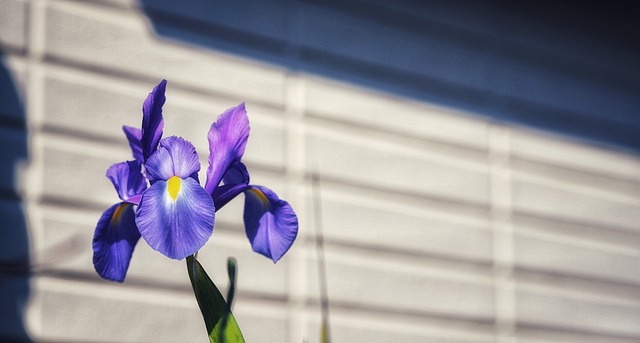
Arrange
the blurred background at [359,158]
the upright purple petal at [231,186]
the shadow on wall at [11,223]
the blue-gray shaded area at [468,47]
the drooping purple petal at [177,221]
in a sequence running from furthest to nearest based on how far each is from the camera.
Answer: the blue-gray shaded area at [468,47] < the blurred background at [359,158] < the shadow on wall at [11,223] < the upright purple petal at [231,186] < the drooping purple petal at [177,221]

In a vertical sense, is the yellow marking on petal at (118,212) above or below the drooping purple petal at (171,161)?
below

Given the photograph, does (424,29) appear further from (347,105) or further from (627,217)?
(627,217)

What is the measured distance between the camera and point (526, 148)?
3.37 meters

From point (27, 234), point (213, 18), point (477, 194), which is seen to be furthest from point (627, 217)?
point (27, 234)

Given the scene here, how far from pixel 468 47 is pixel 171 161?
109 inches

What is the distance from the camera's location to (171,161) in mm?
753

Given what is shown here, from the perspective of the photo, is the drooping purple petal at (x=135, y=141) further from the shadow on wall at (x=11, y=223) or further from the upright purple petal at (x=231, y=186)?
the shadow on wall at (x=11, y=223)

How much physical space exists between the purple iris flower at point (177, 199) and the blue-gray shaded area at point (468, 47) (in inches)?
73.8

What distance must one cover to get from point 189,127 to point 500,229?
1.48 m

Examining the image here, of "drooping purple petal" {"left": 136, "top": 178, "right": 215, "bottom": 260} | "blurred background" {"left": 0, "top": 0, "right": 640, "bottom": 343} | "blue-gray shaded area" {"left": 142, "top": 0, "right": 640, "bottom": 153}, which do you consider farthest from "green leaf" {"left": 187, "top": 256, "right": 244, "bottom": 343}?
"blue-gray shaded area" {"left": 142, "top": 0, "right": 640, "bottom": 153}

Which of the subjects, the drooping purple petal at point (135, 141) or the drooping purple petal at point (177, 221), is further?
the drooping purple petal at point (135, 141)

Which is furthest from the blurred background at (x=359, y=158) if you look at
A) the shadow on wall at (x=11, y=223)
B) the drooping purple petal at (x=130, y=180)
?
the drooping purple petal at (x=130, y=180)

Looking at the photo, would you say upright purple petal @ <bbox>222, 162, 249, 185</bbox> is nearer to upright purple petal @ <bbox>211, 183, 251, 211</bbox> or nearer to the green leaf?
→ upright purple petal @ <bbox>211, 183, 251, 211</bbox>

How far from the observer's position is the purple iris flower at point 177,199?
0.69 meters
